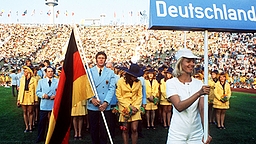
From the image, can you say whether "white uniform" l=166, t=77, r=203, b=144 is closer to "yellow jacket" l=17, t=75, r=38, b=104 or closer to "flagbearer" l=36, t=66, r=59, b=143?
"flagbearer" l=36, t=66, r=59, b=143

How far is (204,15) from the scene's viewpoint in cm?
335

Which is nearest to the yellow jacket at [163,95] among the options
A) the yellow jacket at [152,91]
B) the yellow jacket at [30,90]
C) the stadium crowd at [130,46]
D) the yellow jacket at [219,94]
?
the yellow jacket at [152,91]

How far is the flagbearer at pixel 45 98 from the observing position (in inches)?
285

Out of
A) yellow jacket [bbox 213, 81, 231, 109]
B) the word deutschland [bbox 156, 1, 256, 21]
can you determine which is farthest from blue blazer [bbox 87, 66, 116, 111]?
yellow jacket [bbox 213, 81, 231, 109]

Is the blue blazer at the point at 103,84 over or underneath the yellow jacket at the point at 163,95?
over

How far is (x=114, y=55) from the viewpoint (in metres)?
34.5

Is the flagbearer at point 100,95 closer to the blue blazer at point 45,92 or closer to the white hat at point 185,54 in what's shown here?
the blue blazer at point 45,92

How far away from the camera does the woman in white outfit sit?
10.8 ft

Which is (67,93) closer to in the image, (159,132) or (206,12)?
(206,12)

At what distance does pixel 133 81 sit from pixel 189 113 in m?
2.79

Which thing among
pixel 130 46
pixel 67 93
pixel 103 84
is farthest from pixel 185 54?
pixel 130 46

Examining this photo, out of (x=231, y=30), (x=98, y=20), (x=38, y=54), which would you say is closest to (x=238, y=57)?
(x=38, y=54)

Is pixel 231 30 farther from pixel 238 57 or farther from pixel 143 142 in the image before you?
pixel 238 57

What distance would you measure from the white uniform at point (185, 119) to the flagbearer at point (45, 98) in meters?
4.47
